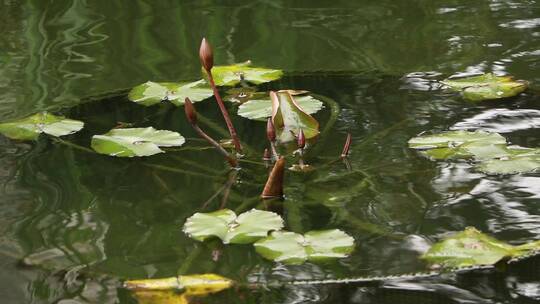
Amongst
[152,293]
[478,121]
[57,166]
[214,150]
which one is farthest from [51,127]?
[478,121]

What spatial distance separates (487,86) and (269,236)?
33.0 inches

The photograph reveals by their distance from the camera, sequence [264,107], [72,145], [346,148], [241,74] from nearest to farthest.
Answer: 1. [346,148]
2. [72,145]
3. [264,107]
4. [241,74]

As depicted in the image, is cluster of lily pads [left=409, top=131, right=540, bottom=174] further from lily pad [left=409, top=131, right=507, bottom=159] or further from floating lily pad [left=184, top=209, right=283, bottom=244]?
floating lily pad [left=184, top=209, right=283, bottom=244]

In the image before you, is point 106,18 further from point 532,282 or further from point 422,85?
point 532,282

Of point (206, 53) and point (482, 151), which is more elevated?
point (206, 53)

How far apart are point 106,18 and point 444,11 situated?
102 cm

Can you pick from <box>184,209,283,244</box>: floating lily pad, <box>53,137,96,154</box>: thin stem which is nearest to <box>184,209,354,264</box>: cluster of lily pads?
<box>184,209,283,244</box>: floating lily pad

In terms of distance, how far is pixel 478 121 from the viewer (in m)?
1.93

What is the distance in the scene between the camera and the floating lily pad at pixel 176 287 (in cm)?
129

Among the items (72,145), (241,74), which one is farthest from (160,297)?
(241,74)

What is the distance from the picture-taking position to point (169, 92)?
6.93ft

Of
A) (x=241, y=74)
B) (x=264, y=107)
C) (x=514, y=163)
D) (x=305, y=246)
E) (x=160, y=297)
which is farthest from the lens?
(x=241, y=74)

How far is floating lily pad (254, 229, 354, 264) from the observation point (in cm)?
138

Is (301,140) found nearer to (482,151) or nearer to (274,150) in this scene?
(274,150)
